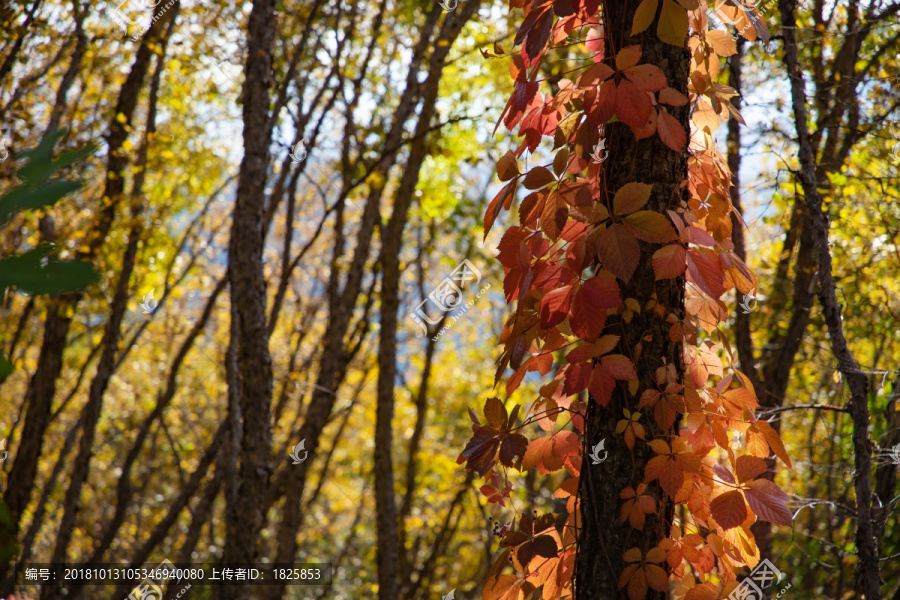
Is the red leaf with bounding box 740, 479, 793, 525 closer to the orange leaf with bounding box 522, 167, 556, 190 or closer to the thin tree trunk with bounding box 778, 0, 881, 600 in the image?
the orange leaf with bounding box 522, 167, 556, 190

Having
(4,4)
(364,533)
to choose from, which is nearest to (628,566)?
(4,4)

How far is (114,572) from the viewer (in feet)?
20.7

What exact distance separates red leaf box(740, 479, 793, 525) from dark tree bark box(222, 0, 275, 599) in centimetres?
197

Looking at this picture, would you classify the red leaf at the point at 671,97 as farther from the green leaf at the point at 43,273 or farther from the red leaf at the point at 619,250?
the green leaf at the point at 43,273

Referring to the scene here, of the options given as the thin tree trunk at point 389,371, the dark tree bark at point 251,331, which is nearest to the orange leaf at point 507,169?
the dark tree bark at point 251,331

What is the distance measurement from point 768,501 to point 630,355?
31 centimetres

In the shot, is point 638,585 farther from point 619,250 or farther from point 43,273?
point 43,273

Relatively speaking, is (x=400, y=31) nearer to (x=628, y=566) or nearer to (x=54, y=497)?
(x=628, y=566)

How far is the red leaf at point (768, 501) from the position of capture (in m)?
1.03

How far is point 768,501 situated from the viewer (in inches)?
41.2

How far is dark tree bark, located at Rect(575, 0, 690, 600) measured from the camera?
1.03 metres

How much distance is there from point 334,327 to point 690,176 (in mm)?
3377

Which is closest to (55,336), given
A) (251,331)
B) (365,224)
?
(365,224)

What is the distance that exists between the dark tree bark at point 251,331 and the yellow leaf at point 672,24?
2007 mm
